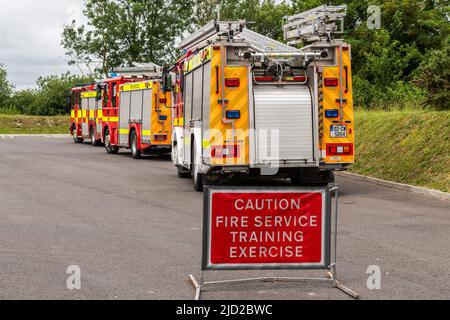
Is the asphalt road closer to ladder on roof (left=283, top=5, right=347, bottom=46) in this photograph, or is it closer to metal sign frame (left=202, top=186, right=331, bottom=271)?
metal sign frame (left=202, top=186, right=331, bottom=271)

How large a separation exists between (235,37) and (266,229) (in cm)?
894

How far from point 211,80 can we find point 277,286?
807 centimetres

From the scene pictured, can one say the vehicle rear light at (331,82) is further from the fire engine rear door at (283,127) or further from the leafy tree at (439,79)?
the leafy tree at (439,79)

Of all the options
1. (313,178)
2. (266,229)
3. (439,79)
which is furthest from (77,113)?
(266,229)

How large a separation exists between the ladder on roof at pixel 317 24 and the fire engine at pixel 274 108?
0.04 m

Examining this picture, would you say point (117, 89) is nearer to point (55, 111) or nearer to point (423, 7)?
point (423, 7)

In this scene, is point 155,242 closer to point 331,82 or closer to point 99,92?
point 331,82

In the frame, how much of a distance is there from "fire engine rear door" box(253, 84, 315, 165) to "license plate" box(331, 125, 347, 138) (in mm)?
536

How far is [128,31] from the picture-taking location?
6519 centimetres

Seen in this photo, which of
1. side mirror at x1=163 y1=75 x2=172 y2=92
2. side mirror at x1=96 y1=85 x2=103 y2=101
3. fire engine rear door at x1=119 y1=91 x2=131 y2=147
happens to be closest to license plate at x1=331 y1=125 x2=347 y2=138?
side mirror at x1=163 y1=75 x2=172 y2=92

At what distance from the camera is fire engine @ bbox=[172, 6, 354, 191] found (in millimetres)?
15242

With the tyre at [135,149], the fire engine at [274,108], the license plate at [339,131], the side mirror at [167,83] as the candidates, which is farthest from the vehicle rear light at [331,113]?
the tyre at [135,149]

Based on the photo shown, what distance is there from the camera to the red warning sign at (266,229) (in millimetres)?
7672

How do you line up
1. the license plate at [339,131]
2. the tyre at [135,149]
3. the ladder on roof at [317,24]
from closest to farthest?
1. the license plate at [339,131]
2. the ladder on roof at [317,24]
3. the tyre at [135,149]
